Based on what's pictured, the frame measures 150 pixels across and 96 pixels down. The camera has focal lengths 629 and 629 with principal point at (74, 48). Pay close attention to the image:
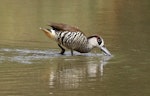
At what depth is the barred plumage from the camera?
12756mm

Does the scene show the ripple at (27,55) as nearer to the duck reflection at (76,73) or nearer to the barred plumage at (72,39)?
the barred plumage at (72,39)

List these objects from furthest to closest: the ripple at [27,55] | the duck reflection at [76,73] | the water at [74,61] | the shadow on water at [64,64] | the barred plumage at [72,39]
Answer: the barred plumage at [72,39], the ripple at [27,55], the shadow on water at [64,64], the duck reflection at [76,73], the water at [74,61]

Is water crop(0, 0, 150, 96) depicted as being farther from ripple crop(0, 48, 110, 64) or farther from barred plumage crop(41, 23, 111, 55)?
barred plumage crop(41, 23, 111, 55)

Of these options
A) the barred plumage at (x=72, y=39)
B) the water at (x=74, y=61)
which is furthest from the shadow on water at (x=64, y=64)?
the barred plumage at (x=72, y=39)

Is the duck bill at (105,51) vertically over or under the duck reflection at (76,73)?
over

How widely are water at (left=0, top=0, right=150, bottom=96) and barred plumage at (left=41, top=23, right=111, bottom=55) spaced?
0.60 ft

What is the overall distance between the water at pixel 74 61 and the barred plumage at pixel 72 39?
0.60ft

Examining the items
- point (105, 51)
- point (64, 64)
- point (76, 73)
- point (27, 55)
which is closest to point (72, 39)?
point (105, 51)

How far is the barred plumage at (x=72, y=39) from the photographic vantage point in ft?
41.9

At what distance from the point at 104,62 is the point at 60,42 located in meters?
1.24

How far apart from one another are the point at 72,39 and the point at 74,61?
2.42 feet

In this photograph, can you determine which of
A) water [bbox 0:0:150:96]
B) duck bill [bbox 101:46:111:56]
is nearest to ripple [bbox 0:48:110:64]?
water [bbox 0:0:150:96]

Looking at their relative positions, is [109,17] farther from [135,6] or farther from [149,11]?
[135,6]

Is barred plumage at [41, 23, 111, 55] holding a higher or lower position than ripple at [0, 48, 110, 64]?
higher
